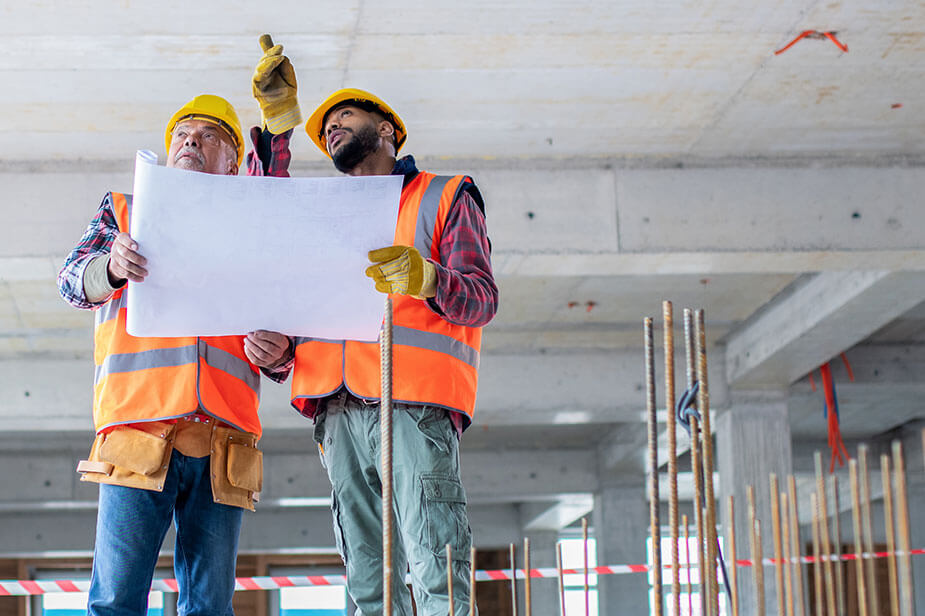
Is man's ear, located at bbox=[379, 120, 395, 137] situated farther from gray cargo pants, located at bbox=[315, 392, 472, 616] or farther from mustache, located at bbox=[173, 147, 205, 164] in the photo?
gray cargo pants, located at bbox=[315, 392, 472, 616]

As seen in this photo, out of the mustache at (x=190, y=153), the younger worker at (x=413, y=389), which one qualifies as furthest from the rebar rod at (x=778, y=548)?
the mustache at (x=190, y=153)

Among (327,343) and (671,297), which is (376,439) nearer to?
(327,343)

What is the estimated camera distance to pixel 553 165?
6.96 metres

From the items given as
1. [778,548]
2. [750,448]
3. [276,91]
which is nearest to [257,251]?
Result: [276,91]

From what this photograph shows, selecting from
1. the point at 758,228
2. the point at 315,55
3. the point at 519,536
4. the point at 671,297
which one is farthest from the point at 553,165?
the point at 519,536

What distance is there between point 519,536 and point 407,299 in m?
18.3

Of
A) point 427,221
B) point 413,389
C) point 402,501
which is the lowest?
point 402,501

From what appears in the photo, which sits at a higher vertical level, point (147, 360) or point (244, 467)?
point (147, 360)

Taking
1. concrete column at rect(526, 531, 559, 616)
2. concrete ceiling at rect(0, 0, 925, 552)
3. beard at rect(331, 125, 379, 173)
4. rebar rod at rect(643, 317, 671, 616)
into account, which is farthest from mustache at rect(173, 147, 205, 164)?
concrete column at rect(526, 531, 559, 616)

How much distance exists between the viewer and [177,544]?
3.05 m

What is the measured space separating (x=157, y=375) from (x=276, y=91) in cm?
83

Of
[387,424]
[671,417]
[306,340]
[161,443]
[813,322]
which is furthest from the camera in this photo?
[813,322]

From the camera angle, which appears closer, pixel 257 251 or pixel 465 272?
pixel 257 251

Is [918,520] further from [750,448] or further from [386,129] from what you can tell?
[386,129]
